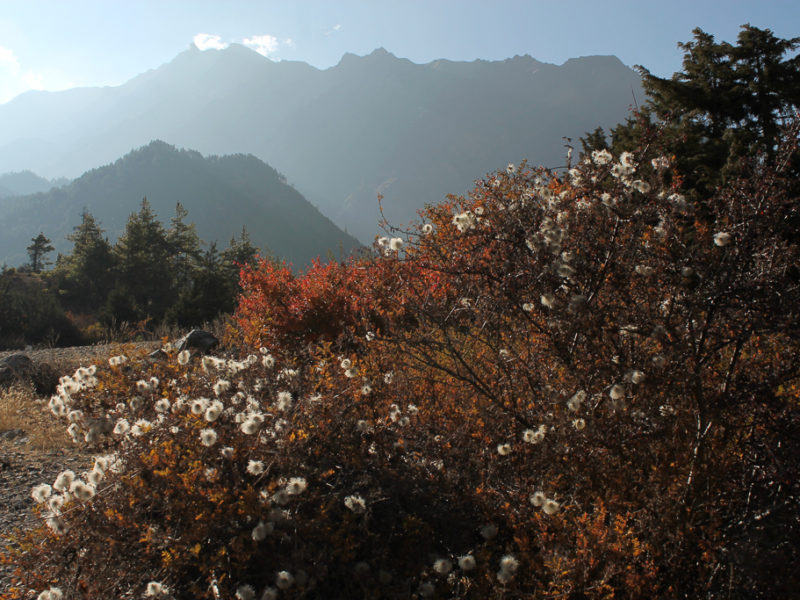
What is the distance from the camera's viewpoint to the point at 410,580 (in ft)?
6.87

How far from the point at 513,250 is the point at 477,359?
1245mm

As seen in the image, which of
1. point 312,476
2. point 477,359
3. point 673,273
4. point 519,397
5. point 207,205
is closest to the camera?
point 673,273

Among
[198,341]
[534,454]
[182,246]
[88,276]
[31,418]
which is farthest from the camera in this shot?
[182,246]

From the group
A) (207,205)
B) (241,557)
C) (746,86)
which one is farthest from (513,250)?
(207,205)

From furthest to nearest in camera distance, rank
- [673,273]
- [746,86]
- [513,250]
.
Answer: [746,86] → [513,250] → [673,273]

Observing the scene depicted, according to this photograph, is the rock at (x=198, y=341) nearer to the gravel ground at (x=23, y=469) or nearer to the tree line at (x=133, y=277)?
the gravel ground at (x=23, y=469)

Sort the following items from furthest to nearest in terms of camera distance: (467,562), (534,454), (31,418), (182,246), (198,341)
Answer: (182,246) < (198,341) < (31,418) < (534,454) < (467,562)

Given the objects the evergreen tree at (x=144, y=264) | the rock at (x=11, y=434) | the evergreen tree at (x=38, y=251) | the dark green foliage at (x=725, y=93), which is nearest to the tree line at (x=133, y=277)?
the evergreen tree at (x=144, y=264)

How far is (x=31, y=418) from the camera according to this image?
5488mm

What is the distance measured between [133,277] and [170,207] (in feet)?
333

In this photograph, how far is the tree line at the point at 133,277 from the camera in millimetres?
15797

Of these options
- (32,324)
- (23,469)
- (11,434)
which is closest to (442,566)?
(23,469)

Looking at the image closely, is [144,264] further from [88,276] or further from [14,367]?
[14,367]

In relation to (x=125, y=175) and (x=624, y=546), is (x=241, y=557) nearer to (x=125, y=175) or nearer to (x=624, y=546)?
(x=624, y=546)
